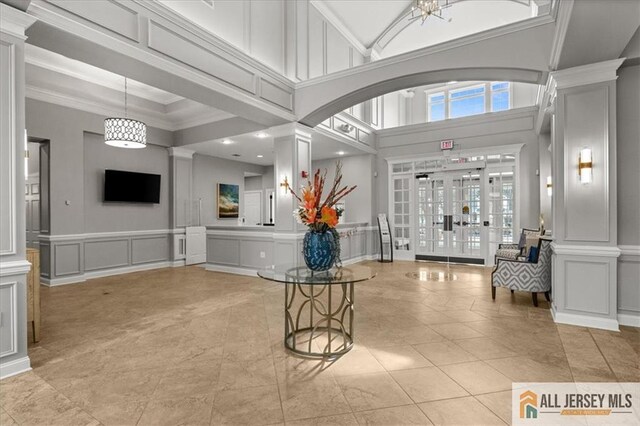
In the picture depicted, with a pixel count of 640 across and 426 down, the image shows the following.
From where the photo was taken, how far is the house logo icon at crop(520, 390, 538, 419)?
6.33 ft

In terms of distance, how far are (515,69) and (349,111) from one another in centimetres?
404

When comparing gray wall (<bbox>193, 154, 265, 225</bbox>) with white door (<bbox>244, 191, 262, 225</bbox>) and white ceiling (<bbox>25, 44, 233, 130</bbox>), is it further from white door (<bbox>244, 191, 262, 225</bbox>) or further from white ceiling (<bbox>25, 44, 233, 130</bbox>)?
white door (<bbox>244, 191, 262, 225</bbox>)

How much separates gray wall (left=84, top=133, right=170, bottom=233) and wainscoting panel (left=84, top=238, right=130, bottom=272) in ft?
0.87

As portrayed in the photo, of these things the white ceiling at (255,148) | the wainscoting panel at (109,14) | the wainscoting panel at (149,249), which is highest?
the wainscoting panel at (109,14)

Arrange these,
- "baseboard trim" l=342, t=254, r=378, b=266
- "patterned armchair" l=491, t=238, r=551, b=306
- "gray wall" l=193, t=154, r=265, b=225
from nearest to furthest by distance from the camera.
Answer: "patterned armchair" l=491, t=238, r=551, b=306 < "baseboard trim" l=342, t=254, r=378, b=266 < "gray wall" l=193, t=154, r=265, b=225

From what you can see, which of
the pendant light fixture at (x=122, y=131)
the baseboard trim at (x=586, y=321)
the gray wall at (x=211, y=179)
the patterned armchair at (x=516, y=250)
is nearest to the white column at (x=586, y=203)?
the baseboard trim at (x=586, y=321)

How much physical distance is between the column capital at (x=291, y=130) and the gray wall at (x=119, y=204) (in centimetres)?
324

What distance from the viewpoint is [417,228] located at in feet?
26.6

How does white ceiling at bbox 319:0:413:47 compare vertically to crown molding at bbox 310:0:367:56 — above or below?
above

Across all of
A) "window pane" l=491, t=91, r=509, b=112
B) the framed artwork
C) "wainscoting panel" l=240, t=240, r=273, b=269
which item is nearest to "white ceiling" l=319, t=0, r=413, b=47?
"window pane" l=491, t=91, r=509, b=112

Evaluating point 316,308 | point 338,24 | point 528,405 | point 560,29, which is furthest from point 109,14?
point 338,24

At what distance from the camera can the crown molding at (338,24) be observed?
20.4 feet

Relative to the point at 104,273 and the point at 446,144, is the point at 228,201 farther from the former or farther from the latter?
the point at 446,144

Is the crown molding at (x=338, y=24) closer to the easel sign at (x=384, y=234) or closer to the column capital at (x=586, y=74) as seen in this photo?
the easel sign at (x=384, y=234)
